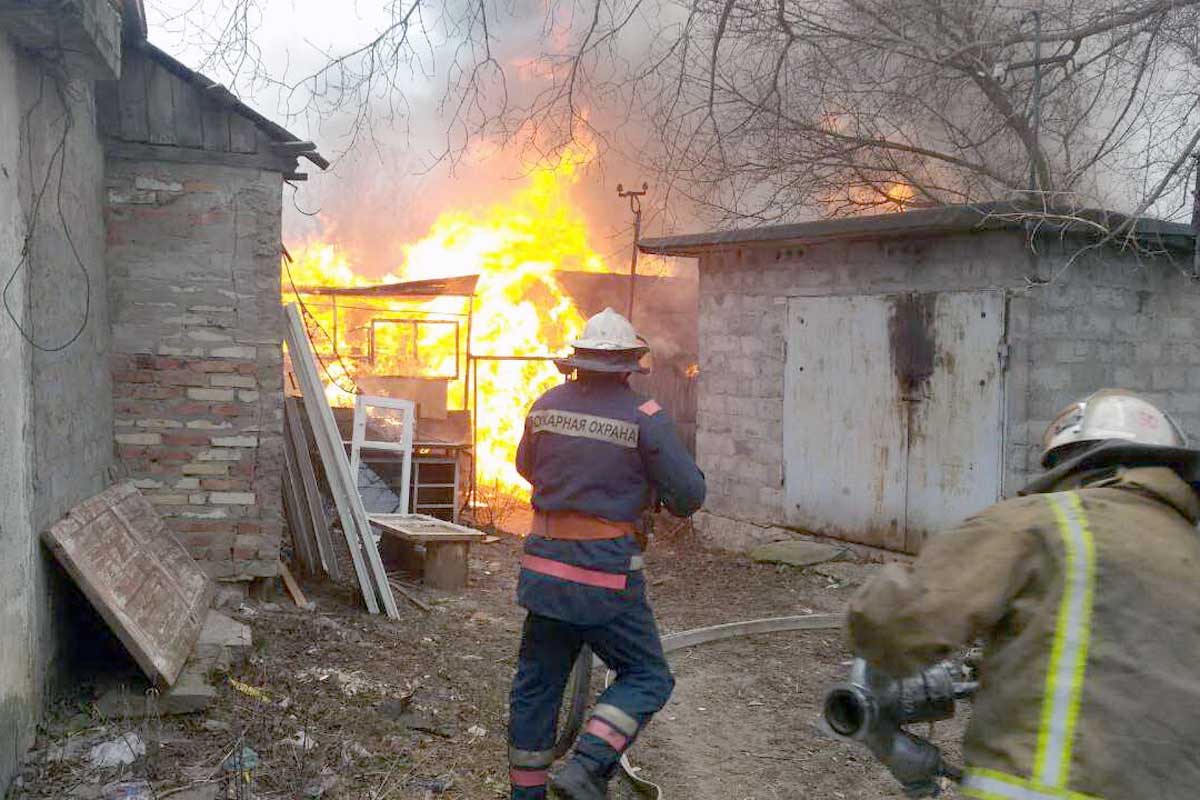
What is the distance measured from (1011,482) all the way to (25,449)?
21.9 ft

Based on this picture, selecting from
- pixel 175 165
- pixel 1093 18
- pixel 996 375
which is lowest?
pixel 996 375

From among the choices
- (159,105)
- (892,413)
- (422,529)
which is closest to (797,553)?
(892,413)

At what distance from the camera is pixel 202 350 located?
6.72m

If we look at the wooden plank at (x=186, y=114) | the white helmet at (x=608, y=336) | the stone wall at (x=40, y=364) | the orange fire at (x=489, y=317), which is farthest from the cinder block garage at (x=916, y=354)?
the stone wall at (x=40, y=364)

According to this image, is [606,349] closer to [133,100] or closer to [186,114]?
[186,114]

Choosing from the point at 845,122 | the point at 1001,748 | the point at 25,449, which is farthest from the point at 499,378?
the point at 1001,748

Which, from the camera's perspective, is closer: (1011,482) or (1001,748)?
(1001,748)

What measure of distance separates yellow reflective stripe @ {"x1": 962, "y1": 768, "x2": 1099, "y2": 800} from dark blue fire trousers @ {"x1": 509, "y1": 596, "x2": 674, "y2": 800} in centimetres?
207

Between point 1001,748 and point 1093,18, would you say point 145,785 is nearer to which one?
point 1001,748

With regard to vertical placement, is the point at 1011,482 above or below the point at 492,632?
above

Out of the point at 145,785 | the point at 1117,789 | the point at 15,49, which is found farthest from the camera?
the point at 15,49

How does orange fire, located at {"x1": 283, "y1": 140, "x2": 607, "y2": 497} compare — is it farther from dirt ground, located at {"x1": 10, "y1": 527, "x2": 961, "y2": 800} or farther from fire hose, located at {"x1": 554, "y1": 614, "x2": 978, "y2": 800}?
fire hose, located at {"x1": 554, "y1": 614, "x2": 978, "y2": 800}

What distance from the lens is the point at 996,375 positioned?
8148mm

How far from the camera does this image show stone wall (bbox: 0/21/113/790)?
4.06 metres
